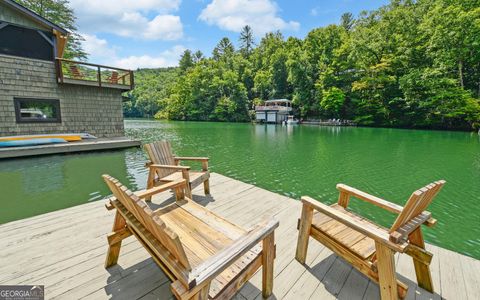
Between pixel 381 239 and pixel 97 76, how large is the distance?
12771 mm

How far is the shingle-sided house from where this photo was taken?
28.8ft

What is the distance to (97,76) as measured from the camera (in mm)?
10555

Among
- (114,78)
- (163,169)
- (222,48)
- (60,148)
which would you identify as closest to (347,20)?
(222,48)

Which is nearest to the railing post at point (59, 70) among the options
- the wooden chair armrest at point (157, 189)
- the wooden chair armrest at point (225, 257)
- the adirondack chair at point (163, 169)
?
the adirondack chair at point (163, 169)

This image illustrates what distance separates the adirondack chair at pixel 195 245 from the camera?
3.53ft

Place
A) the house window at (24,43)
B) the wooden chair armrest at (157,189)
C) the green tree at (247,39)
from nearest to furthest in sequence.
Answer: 1. the wooden chair armrest at (157,189)
2. the house window at (24,43)
3. the green tree at (247,39)

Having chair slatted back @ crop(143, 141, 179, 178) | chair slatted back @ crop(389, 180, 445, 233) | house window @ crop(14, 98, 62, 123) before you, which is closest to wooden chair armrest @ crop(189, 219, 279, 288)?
chair slatted back @ crop(389, 180, 445, 233)

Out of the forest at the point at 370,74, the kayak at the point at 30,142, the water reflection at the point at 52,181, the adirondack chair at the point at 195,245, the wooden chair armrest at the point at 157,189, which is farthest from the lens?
the forest at the point at 370,74

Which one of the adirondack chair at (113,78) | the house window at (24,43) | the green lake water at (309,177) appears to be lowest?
the green lake water at (309,177)

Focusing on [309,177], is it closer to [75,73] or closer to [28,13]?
[75,73]

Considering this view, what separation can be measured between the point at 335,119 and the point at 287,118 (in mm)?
6929

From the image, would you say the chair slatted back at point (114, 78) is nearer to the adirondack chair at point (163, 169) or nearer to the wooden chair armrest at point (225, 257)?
the adirondack chair at point (163, 169)

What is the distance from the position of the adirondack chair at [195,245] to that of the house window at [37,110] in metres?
11.0

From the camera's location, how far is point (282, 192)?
5.44m
